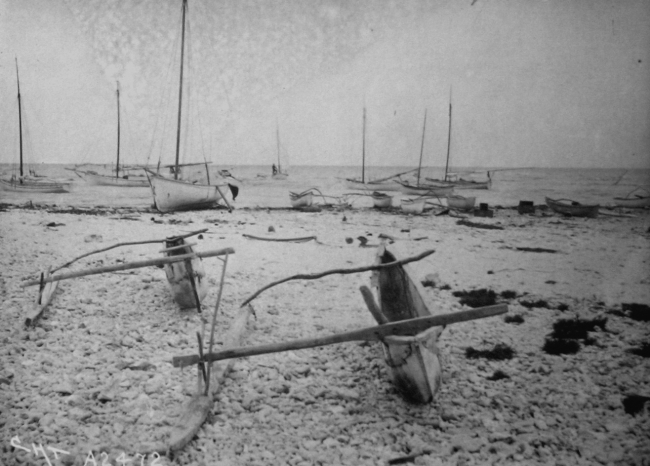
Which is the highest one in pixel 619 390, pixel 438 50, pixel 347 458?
pixel 438 50

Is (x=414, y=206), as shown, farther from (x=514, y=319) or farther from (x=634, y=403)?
(x=634, y=403)

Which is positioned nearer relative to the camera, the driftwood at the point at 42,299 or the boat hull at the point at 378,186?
the driftwood at the point at 42,299

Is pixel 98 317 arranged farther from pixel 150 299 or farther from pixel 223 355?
pixel 223 355

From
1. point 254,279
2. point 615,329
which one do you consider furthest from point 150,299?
point 615,329

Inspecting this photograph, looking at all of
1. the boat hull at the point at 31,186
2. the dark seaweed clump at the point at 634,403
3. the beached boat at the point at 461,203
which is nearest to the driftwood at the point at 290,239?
the dark seaweed clump at the point at 634,403

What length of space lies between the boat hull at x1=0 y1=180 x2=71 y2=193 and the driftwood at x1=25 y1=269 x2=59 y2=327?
2054 centimetres

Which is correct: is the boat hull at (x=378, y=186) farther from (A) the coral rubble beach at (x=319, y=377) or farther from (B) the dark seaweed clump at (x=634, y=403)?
(B) the dark seaweed clump at (x=634, y=403)

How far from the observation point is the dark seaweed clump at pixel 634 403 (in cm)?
307

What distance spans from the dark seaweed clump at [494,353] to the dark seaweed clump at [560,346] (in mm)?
398

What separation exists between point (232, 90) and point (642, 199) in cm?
2208

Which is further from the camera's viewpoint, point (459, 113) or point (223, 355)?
point (459, 113)

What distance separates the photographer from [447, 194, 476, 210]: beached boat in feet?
55.9

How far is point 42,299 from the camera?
189 inches

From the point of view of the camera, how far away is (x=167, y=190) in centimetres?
1464
